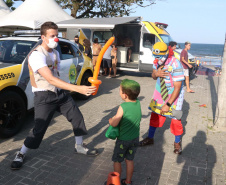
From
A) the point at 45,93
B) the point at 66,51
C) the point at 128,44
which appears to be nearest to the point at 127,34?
the point at 128,44

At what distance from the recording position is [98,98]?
723 cm

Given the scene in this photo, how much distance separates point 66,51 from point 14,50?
1.45 metres

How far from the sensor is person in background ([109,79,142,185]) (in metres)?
2.43

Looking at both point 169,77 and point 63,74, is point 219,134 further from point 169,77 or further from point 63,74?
point 63,74

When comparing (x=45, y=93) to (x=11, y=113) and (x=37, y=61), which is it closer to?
(x=37, y=61)

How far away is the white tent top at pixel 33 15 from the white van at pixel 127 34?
40.7 inches

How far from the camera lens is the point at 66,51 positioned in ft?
19.2

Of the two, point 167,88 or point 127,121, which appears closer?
point 127,121

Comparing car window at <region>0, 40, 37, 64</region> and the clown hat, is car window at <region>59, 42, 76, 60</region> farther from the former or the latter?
the clown hat

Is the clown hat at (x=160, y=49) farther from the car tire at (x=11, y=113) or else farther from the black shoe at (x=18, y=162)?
the car tire at (x=11, y=113)

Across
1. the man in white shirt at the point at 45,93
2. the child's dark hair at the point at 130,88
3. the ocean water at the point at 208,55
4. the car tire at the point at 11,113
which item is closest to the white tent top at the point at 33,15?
the car tire at the point at 11,113

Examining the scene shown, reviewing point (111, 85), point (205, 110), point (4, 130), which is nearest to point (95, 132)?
point (4, 130)

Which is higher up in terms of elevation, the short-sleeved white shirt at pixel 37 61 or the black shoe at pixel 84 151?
the short-sleeved white shirt at pixel 37 61

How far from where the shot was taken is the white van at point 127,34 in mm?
10328
